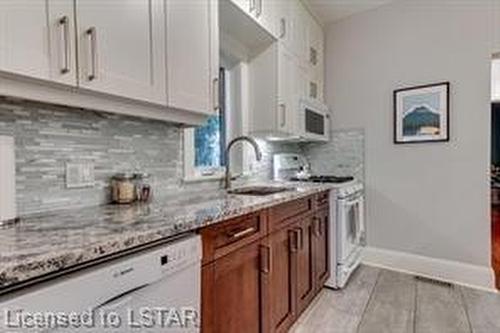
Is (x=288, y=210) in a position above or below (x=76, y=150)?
below

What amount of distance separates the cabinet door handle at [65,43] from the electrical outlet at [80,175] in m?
0.45

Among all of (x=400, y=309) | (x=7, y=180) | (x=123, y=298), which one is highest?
(x=7, y=180)

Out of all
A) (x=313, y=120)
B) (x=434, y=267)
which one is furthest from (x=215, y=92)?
(x=434, y=267)

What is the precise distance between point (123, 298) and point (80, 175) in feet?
2.38

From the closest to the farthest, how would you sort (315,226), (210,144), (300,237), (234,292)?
(234,292)
(300,237)
(315,226)
(210,144)

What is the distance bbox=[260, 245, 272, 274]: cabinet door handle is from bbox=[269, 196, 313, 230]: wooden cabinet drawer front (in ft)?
0.43

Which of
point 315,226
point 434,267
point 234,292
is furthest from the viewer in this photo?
point 434,267

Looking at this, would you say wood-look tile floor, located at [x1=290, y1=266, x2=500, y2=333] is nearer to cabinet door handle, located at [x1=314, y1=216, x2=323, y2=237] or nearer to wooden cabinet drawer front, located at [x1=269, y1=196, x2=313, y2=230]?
cabinet door handle, located at [x1=314, y1=216, x2=323, y2=237]

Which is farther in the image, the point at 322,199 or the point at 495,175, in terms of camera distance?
the point at 495,175

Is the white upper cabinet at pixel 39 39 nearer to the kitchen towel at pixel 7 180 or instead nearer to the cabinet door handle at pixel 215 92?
the kitchen towel at pixel 7 180

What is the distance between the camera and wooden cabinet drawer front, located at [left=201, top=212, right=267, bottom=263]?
3.79 ft

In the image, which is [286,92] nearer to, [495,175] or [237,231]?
[237,231]

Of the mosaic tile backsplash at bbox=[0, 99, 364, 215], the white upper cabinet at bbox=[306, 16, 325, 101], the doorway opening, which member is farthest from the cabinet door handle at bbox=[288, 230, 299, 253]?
the doorway opening

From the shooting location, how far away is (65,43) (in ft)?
3.28
